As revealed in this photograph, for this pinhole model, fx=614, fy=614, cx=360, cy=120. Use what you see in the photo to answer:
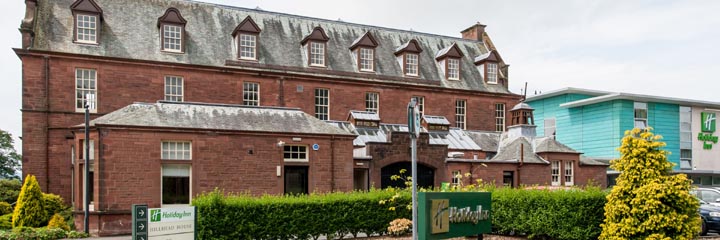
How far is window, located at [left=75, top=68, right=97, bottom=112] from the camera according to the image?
28.1m

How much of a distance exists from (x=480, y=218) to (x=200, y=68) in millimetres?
19023

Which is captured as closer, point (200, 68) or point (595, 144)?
point (200, 68)

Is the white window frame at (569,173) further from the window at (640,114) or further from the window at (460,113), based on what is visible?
the window at (640,114)

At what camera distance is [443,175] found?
1217 inches

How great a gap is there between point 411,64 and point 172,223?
25140 mm

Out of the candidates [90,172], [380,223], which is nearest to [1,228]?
[90,172]

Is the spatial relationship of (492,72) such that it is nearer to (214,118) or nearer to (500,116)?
(500,116)

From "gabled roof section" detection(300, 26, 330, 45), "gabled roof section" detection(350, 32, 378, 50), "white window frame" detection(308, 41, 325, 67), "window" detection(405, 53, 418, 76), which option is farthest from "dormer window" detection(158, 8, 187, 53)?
"window" detection(405, 53, 418, 76)

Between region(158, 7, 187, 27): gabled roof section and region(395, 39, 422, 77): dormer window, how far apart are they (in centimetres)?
1307

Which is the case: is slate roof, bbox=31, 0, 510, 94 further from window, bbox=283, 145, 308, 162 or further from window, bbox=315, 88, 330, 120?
window, bbox=283, 145, 308, 162

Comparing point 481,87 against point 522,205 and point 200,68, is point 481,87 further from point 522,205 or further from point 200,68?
point 522,205

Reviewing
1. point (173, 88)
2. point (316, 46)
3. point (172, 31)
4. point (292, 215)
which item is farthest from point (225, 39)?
point (292, 215)

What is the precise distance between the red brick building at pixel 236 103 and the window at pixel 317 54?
0.09 metres

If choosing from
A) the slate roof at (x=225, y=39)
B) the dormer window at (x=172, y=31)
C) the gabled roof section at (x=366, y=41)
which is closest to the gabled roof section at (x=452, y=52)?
the slate roof at (x=225, y=39)
